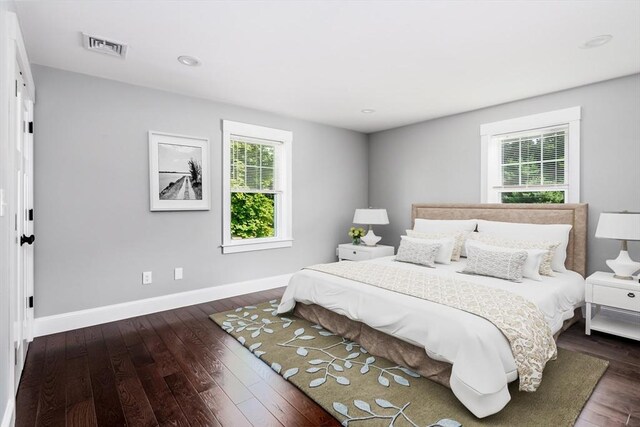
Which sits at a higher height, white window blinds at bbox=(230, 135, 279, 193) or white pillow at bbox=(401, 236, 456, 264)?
white window blinds at bbox=(230, 135, 279, 193)

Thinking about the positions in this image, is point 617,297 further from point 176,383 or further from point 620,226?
point 176,383

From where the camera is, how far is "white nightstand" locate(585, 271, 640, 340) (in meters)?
2.82

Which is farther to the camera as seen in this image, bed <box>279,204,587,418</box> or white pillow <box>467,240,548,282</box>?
white pillow <box>467,240,548,282</box>

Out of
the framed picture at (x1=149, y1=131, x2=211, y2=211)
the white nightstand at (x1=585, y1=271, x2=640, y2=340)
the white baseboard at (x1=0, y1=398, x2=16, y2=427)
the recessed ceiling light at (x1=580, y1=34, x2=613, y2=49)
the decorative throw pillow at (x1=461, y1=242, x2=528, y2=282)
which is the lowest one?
the white baseboard at (x1=0, y1=398, x2=16, y2=427)

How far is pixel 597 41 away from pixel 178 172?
4022 millimetres

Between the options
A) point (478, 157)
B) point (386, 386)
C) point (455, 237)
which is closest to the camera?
point (386, 386)

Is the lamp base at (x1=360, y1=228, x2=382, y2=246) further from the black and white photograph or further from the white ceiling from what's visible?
the black and white photograph

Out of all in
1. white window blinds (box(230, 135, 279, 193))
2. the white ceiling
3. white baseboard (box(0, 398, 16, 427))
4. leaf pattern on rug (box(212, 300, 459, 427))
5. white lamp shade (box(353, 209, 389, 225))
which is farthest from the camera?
white lamp shade (box(353, 209, 389, 225))

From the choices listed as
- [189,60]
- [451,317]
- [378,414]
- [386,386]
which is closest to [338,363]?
[386,386]

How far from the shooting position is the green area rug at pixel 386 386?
1.86 metres

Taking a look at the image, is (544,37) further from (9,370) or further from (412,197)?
(9,370)

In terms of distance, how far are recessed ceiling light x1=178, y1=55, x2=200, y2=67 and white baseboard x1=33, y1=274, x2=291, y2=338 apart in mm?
2448

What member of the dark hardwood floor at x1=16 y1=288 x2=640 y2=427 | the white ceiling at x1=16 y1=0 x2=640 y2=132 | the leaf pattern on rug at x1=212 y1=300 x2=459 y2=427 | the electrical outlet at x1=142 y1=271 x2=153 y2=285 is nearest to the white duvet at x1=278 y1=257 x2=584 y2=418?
the leaf pattern on rug at x1=212 y1=300 x2=459 y2=427

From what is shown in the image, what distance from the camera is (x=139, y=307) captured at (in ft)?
11.7
